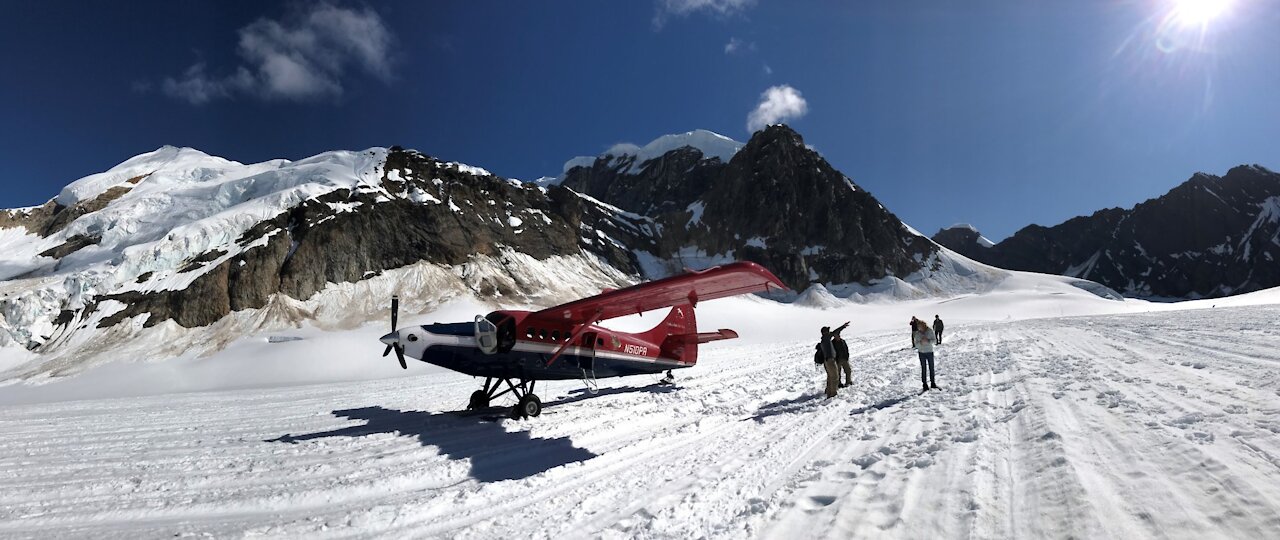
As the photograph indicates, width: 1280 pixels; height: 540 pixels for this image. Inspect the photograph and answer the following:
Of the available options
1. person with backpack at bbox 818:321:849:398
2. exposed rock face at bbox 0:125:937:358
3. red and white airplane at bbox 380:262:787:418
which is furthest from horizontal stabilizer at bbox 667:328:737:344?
exposed rock face at bbox 0:125:937:358

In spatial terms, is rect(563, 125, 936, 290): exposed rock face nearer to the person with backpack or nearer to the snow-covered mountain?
the snow-covered mountain

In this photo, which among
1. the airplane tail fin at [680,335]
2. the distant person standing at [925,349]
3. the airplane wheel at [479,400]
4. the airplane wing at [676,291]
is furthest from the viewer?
the airplane tail fin at [680,335]

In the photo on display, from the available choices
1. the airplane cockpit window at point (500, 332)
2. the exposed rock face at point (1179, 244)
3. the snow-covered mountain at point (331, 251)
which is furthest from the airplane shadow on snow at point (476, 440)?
the exposed rock face at point (1179, 244)

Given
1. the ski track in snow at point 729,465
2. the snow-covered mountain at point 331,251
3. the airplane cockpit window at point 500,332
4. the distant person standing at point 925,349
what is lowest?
the ski track in snow at point 729,465

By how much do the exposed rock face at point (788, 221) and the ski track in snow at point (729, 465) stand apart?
83969 millimetres

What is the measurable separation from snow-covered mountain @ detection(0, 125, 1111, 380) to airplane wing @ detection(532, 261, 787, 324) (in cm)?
4600

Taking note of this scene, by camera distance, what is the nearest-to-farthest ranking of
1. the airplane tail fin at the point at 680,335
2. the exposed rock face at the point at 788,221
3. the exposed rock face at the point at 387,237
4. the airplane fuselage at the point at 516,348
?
the airplane fuselage at the point at 516,348 → the airplane tail fin at the point at 680,335 → the exposed rock face at the point at 387,237 → the exposed rock face at the point at 788,221

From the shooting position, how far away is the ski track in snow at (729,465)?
4117 millimetres

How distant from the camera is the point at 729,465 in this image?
630 cm

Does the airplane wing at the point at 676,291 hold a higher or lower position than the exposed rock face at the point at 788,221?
lower

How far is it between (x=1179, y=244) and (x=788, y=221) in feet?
544

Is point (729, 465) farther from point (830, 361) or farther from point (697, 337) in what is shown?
point (697, 337)

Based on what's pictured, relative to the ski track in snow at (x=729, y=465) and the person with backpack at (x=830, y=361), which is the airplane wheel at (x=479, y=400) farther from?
the person with backpack at (x=830, y=361)

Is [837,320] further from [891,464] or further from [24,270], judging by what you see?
[24,270]
